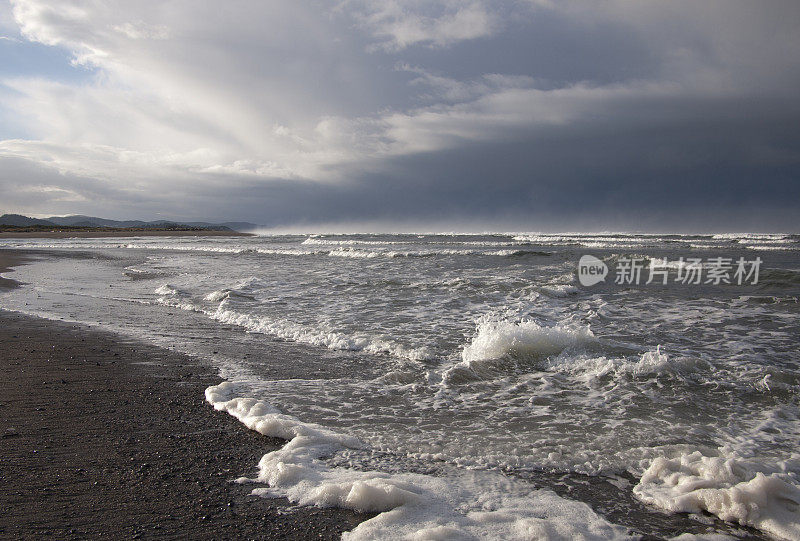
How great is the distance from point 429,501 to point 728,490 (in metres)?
1.78

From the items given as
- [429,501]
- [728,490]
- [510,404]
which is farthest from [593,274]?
[429,501]

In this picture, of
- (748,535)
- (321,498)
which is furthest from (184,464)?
(748,535)

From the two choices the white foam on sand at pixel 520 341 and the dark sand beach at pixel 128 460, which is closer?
the dark sand beach at pixel 128 460

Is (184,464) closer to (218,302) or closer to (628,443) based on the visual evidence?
(628,443)

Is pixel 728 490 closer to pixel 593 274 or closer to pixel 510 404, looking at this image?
pixel 510 404

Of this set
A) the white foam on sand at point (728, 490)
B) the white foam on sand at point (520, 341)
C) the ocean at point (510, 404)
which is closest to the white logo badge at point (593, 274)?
the ocean at point (510, 404)

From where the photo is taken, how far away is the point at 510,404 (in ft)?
14.8

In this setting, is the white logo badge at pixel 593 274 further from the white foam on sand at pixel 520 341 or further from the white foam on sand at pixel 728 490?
the white foam on sand at pixel 728 490

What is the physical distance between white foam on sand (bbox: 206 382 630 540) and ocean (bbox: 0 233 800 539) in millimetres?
13

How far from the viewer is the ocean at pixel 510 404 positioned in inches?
107

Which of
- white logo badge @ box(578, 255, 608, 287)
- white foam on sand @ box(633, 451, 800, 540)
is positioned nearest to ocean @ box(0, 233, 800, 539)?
white foam on sand @ box(633, 451, 800, 540)

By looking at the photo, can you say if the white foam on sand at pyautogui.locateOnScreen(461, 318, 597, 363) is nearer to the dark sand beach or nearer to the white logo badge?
the dark sand beach

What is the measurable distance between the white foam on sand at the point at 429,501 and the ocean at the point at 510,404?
13 millimetres

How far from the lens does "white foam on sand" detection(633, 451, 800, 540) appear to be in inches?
103
